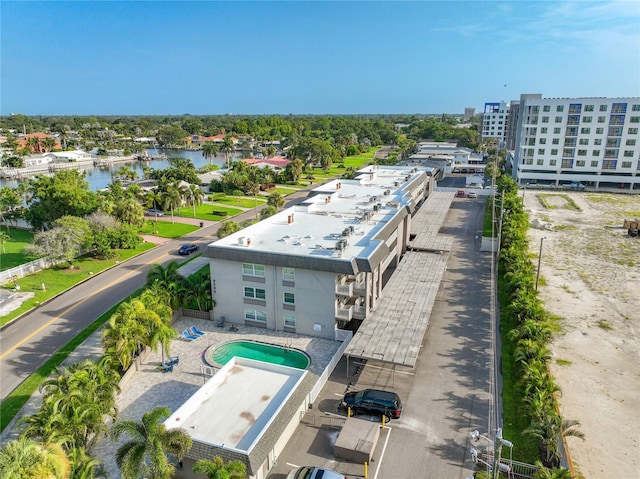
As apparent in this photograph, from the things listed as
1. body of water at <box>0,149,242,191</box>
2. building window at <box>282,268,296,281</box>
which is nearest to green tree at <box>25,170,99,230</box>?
body of water at <box>0,149,242,191</box>

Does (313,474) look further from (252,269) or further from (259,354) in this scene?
(252,269)

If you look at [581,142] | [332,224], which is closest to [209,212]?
[332,224]

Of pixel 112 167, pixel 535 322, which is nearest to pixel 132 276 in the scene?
pixel 535 322

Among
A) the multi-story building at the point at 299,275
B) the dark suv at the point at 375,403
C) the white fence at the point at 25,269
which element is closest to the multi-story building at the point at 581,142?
the multi-story building at the point at 299,275

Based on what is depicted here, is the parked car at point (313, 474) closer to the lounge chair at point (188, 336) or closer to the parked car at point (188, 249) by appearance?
the lounge chair at point (188, 336)

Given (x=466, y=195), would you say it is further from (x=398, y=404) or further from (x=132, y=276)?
(x=398, y=404)
